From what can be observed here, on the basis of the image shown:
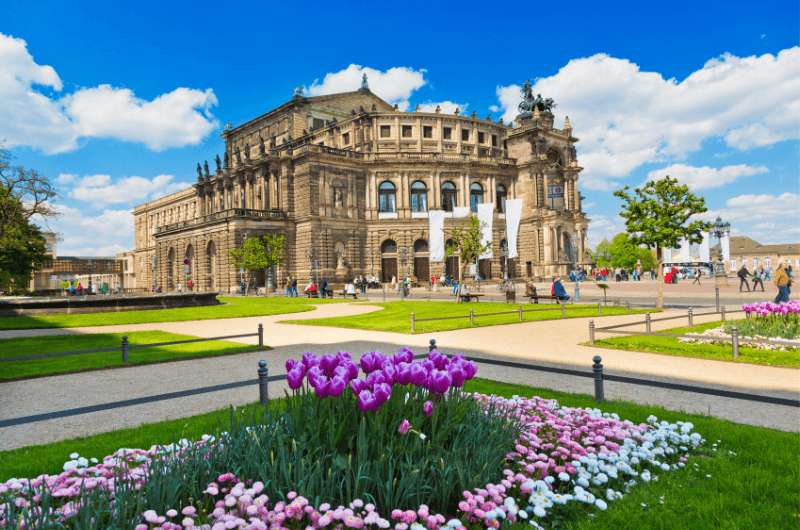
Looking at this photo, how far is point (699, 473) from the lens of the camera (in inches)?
185

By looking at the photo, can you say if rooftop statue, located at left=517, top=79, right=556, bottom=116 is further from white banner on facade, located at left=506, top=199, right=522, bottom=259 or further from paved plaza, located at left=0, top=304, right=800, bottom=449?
paved plaza, located at left=0, top=304, right=800, bottom=449

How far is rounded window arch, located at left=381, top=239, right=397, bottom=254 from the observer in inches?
Result: 2340

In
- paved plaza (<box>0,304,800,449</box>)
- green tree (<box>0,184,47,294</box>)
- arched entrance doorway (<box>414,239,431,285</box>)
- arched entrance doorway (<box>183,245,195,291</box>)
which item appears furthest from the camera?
arched entrance doorway (<box>183,245,195,291</box>)

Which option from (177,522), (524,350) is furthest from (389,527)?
(524,350)

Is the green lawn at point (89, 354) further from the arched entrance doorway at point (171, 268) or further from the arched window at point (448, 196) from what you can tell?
the arched entrance doorway at point (171, 268)

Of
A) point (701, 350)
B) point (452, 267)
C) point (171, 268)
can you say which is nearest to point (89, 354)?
point (701, 350)

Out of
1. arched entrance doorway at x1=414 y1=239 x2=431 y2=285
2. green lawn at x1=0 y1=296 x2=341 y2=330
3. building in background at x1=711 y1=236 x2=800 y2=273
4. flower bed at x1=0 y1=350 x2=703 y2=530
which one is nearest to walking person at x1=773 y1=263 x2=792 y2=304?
flower bed at x1=0 y1=350 x2=703 y2=530

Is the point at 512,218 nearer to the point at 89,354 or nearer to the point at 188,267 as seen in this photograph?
the point at 89,354

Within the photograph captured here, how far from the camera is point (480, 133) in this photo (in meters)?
67.7

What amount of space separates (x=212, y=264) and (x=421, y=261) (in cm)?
2527

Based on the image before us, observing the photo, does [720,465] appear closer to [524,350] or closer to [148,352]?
[524,350]

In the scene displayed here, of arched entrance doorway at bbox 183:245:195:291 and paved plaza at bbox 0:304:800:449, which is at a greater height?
arched entrance doorway at bbox 183:245:195:291

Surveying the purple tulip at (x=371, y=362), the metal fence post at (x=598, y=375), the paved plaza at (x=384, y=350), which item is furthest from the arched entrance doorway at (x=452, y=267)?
the purple tulip at (x=371, y=362)

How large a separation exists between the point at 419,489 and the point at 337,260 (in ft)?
172
